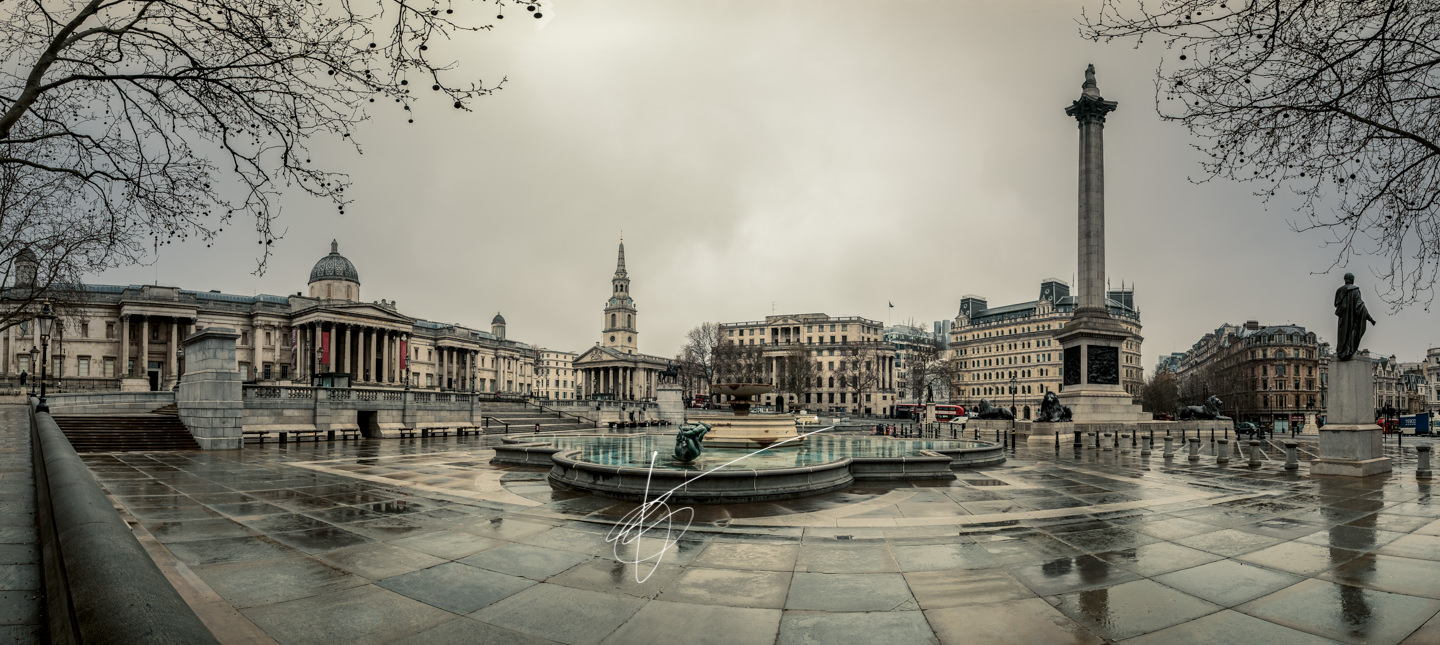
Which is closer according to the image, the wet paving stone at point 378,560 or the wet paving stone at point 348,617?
the wet paving stone at point 348,617

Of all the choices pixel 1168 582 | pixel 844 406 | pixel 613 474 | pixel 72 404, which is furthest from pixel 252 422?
pixel 844 406

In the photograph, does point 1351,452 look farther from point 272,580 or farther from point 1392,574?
point 272,580

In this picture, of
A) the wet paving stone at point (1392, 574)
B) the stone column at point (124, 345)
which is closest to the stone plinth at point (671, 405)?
the wet paving stone at point (1392, 574)

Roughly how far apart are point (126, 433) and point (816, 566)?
2895cm

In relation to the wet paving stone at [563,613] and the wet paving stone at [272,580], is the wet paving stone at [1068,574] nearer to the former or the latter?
the wet paving stone at [563,613]

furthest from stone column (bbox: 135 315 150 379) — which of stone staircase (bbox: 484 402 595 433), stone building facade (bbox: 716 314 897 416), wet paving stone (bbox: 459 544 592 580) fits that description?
wet paving stone (bbox: 459 544 592 580)

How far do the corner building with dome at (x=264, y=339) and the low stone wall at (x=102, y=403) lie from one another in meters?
24.3

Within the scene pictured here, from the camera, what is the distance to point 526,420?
5384 centimetres

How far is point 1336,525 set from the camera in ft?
32.1

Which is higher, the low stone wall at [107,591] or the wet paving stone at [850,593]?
the low stone wall at [107,591]

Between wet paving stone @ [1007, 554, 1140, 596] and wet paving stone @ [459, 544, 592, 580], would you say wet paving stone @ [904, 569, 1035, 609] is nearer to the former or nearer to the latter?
wet paving stone @ [1007, 554, 1140, 596]

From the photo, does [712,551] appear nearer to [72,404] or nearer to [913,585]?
[913,585]
